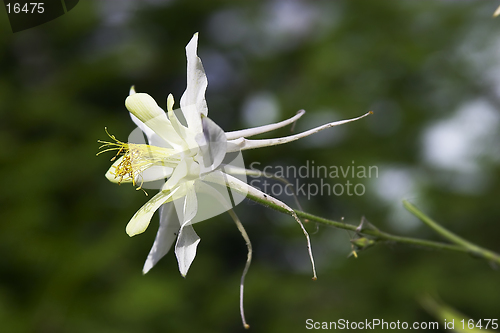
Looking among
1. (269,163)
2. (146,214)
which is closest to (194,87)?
(146,214)

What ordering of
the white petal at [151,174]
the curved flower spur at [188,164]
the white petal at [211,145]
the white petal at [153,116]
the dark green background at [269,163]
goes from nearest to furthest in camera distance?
1. the white petal at [211,145]
2. the curved flower spur at [188,164]
3. the white petal at [153,116]
4. the white petal at [151,174]
5. the dark green background at [269,163]

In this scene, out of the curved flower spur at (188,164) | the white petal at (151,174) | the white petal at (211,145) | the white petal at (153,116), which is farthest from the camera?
the white petal at (151,174)

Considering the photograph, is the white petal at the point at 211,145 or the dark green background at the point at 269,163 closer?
the white petal at the point at 211,145

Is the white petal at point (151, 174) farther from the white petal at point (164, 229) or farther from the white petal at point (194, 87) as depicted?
the white petal at point (194, 87)

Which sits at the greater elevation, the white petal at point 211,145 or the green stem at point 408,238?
the white petal at point 211,145

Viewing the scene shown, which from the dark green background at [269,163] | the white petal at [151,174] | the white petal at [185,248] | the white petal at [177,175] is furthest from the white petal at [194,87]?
the dark green background at [269,163]

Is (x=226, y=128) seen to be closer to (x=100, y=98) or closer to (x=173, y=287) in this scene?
(x=100, y=98)

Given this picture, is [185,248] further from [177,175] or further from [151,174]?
[151,174]

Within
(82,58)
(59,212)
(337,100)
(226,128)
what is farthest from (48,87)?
(337,100)
